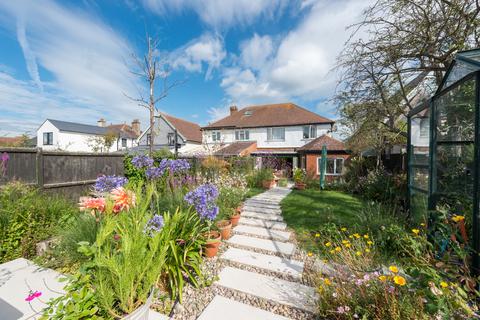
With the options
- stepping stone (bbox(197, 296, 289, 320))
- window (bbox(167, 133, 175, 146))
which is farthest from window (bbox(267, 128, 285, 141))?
stepping stone (bbox(197, 296, 289, 320))

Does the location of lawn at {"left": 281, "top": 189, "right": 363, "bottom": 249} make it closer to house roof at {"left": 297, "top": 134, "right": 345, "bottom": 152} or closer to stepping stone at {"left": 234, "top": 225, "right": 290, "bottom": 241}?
stepping stone at {"left": 234, "top": 225, "right": 290, "bottom": 241}

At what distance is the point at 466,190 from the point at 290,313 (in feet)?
9.85

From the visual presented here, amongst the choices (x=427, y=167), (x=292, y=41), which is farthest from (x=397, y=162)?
(x=292, y=41)

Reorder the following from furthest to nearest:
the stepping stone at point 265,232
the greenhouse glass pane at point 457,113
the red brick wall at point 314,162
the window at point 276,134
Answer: the window at point 276,134, the red brick wall at point 314,162, the stepping stone at point 265,232, the greenhouse glass pane at point 457,113

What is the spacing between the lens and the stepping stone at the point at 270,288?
2377 millimetres

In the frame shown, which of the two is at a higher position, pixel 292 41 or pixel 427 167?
pixel 292 41

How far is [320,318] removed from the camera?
2.13m

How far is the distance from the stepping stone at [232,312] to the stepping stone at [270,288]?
0.07 m

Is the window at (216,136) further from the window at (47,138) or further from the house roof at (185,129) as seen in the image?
the window at (47,138)

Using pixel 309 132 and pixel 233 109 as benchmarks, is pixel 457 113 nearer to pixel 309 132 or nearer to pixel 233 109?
pixel 309 132

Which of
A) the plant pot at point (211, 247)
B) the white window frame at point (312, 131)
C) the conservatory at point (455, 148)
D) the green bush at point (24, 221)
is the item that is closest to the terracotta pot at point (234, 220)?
the plant pot at point (211, 247)

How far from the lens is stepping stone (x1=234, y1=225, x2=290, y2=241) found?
4.25 meters

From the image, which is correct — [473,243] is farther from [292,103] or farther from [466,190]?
[292,103]

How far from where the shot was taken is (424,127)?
4.12 meters
